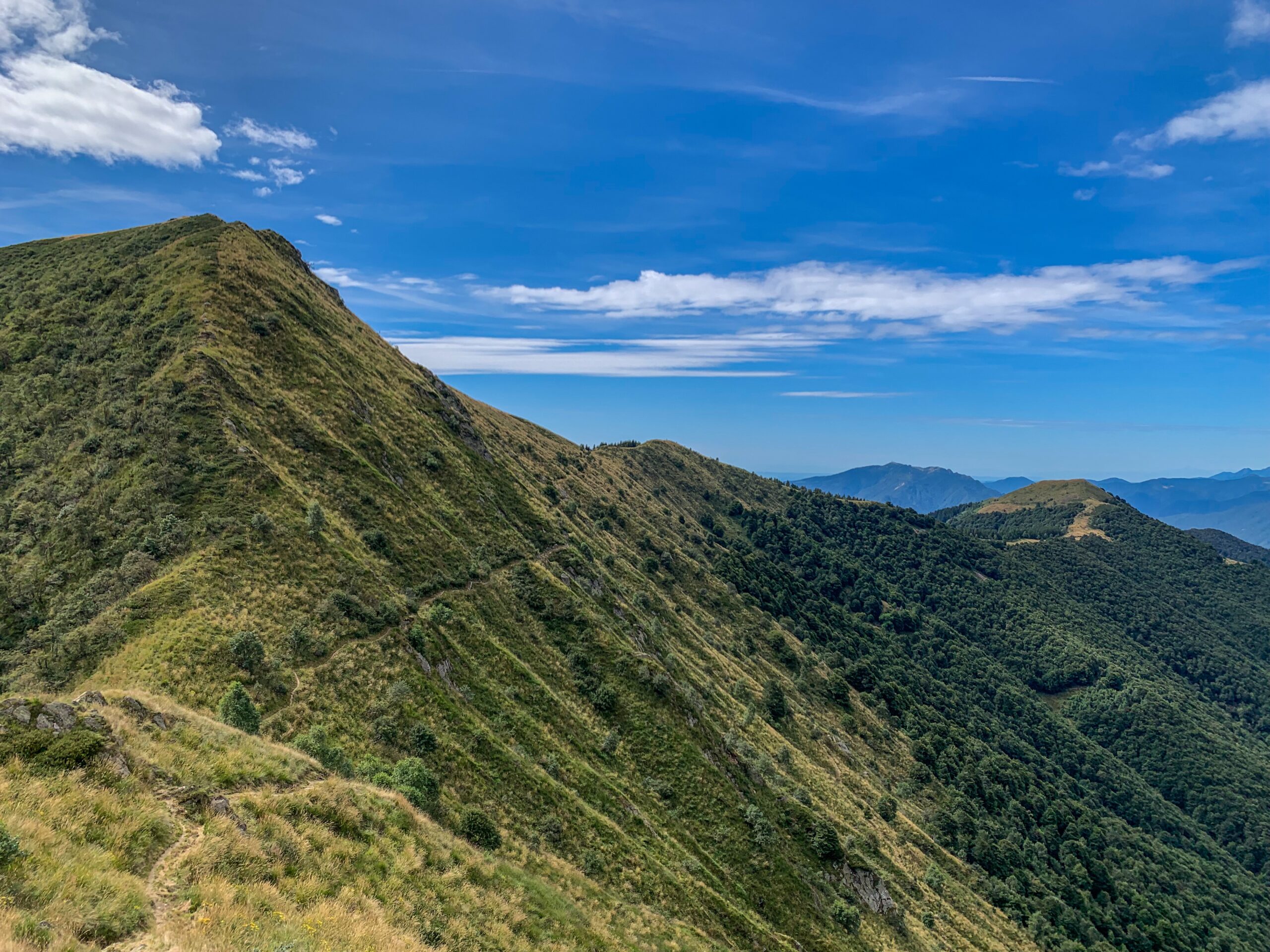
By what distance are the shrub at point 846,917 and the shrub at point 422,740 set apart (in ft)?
138

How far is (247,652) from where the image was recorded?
38688 mm

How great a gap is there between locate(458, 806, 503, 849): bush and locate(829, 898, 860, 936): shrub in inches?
1493

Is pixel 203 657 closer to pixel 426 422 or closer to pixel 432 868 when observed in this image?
pixel 432 868

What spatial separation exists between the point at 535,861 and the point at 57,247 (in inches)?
5824

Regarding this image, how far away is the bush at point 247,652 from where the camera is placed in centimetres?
3831

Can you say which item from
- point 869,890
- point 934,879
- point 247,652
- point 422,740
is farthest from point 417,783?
point 934,879

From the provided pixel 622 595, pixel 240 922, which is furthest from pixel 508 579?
pixel 240 922

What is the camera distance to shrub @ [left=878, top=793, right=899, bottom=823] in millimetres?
89125

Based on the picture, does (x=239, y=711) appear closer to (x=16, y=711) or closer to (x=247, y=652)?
(x=247, y=652)

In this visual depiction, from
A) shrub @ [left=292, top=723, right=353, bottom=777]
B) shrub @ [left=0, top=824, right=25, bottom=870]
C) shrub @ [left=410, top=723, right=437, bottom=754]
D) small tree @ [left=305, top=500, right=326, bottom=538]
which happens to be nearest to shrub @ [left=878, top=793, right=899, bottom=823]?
shrub @ [left=410, top=723, right=437, bottom=754]

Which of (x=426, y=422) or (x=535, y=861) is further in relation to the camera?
(x=426, y=422)

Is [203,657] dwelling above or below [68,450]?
below

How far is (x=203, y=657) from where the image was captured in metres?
37.3

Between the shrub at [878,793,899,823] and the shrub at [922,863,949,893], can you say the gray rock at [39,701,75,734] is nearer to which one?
the shrub at [922,863,949,893]
